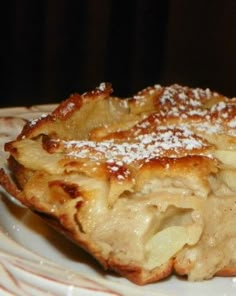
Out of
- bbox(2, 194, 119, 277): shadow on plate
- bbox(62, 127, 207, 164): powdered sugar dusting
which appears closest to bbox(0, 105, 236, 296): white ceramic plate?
bbox(2, 194, 119, 277): shadow on plate

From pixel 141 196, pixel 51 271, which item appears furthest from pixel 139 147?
pixel 51 271

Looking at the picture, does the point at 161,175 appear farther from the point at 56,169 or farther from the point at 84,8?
the point at 84,8

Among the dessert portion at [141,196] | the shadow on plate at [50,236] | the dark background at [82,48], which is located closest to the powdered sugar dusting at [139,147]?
the dessert portion at [141,196]

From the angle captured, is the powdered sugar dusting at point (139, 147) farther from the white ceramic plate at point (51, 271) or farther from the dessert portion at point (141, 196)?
the white ceramic plate at point (51, 271)

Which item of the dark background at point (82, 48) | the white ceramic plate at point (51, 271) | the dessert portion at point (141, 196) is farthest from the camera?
the dark background at point (82, 48)

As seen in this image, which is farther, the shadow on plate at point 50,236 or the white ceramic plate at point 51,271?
the shadow on plate at point 50,236
